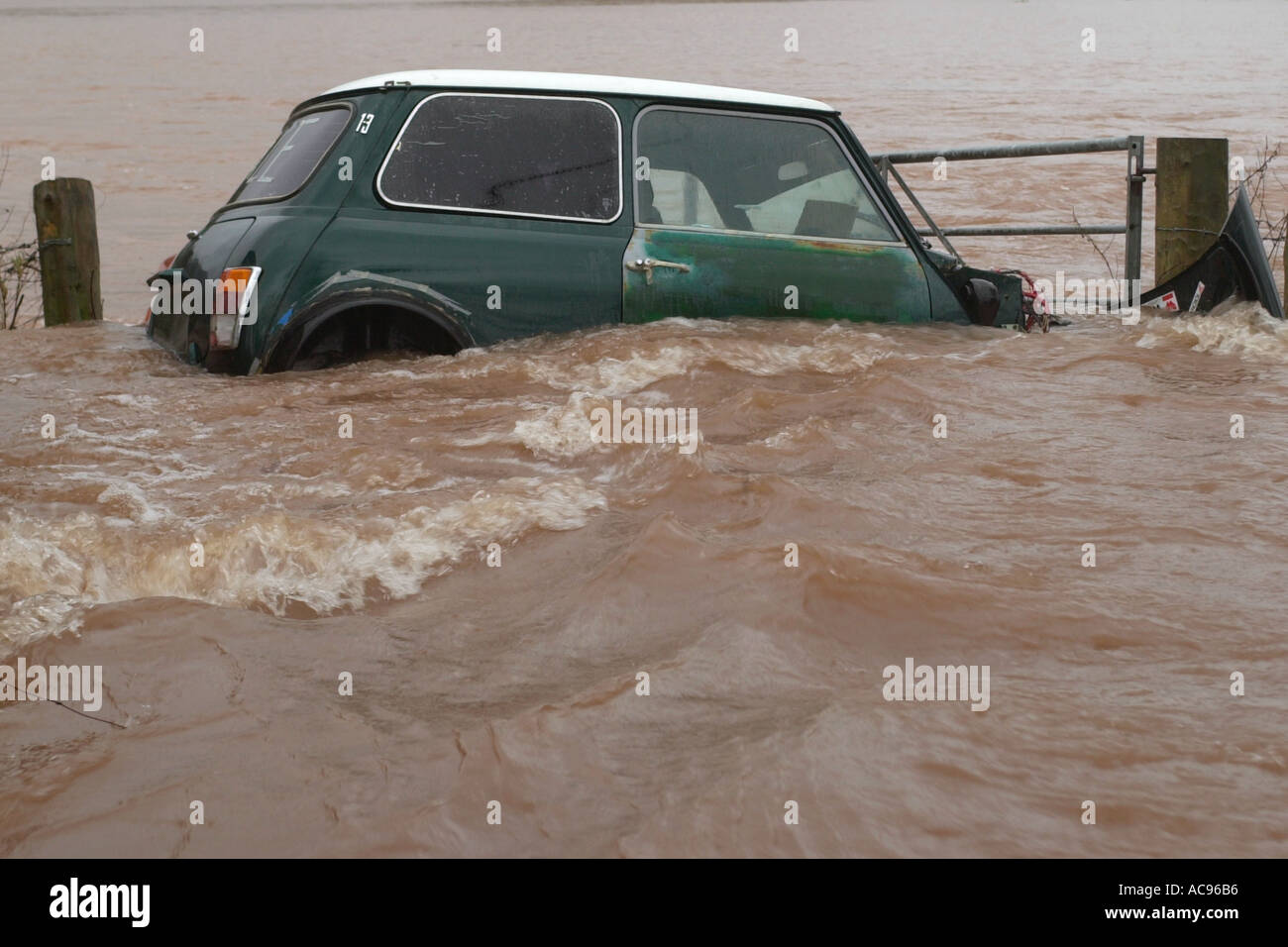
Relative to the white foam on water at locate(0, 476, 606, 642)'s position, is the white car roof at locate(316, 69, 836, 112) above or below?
above

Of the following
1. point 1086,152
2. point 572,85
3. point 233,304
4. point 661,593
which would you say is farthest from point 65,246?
point 1086,152

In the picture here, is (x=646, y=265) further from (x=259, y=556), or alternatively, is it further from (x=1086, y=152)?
(x=1086, y=152)

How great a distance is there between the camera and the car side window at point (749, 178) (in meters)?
5.75

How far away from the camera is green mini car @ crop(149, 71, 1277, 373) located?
528 centimetres

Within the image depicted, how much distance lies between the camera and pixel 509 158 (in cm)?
554

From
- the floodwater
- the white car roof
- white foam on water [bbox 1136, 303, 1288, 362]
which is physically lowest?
the floodwater

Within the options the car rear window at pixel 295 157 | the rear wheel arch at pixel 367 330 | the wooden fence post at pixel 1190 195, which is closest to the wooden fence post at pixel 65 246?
the car rear window at pixel 295 157

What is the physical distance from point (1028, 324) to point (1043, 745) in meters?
4.20

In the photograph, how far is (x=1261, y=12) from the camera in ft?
158

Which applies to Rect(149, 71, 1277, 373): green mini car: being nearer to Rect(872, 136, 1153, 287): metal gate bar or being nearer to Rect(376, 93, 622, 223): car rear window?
Rect(376, 93, 622, 223): car rear window

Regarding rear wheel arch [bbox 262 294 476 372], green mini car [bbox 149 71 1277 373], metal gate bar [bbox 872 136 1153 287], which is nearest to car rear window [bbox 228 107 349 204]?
green mini car [bbox 149 71 1277 373]

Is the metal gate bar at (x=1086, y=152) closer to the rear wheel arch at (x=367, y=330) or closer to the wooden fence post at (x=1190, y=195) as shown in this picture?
the wooden fence post at (x=1190, y=195)

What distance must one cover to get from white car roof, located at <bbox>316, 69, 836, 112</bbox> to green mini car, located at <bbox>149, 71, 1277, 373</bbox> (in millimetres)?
11

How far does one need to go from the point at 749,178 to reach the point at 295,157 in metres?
1.90
